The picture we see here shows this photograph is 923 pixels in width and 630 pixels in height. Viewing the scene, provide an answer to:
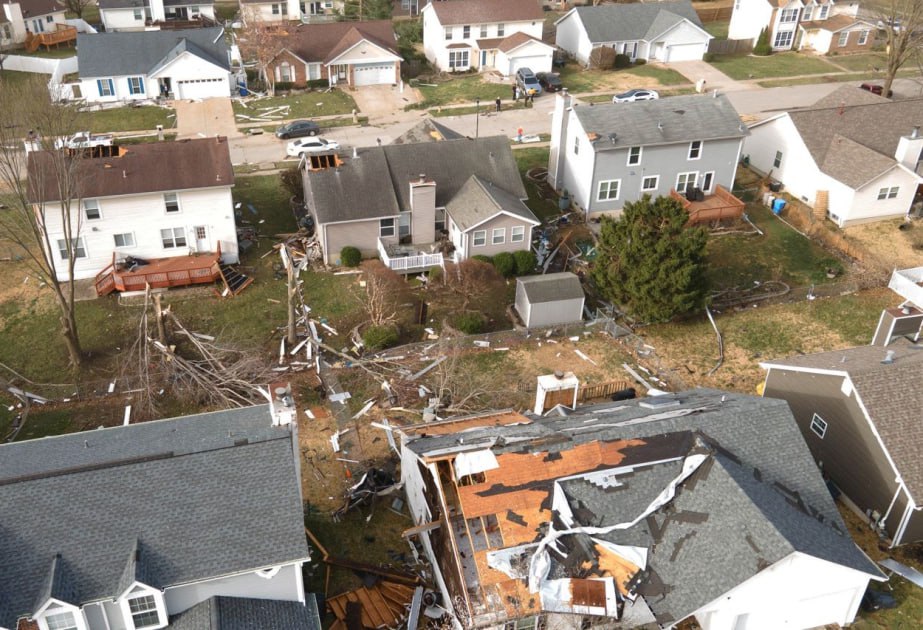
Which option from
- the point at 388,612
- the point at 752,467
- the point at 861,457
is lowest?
the point at 388,612

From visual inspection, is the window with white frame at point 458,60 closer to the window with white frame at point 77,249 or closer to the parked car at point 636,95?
the parked car at point 636,95

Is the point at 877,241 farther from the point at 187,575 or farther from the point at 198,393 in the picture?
the point at 187,575

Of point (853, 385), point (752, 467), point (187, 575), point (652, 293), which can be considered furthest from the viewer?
point (652, 293)

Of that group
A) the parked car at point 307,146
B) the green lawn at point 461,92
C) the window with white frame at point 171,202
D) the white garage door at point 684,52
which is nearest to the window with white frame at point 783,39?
the white garage door at point 684,52

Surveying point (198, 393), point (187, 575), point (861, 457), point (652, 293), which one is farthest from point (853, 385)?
point (198, 393)

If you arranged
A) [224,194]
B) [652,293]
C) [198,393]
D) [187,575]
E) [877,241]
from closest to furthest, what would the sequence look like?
[187,575] → [198,393] → [652,293] → [224,194] → [877,241]

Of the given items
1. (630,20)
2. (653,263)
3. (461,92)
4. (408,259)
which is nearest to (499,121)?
(461,92)

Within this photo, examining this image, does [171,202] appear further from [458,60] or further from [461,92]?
[458,60]
